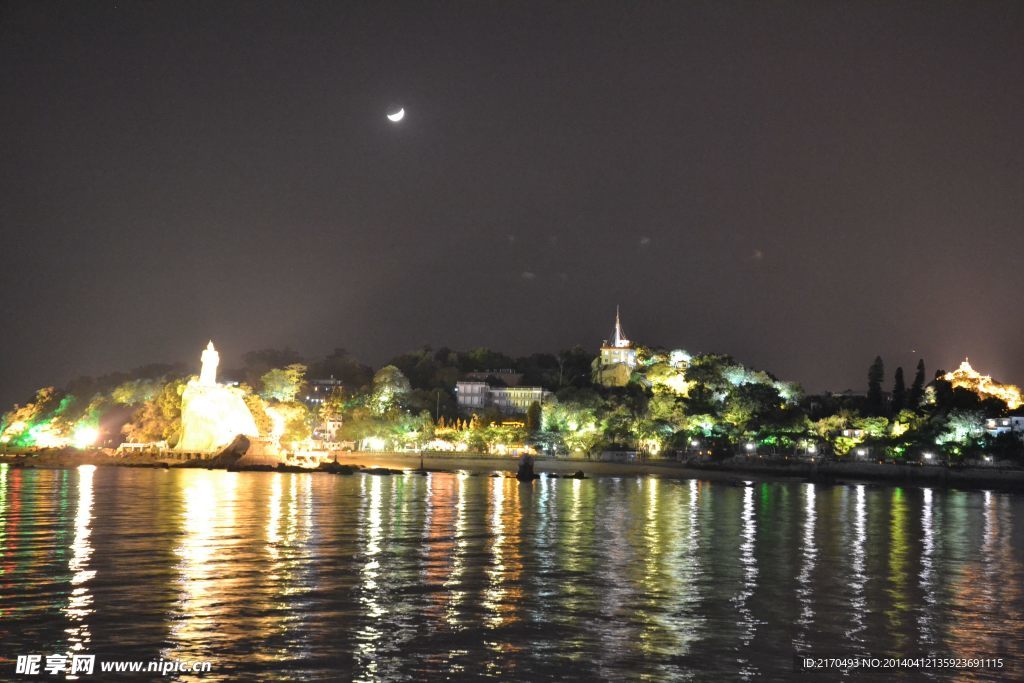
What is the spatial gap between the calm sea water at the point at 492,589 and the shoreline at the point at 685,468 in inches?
1585

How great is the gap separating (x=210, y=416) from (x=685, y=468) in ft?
156

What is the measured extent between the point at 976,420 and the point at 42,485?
83.0 metres

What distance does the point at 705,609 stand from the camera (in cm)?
1794

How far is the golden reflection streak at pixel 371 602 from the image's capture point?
530 inches

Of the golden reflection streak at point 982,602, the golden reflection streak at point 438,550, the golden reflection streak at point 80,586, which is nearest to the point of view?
the golden reflection streak at point 80,586

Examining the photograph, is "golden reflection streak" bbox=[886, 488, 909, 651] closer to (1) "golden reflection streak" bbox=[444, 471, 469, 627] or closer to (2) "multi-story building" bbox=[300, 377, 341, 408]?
(1) "golden reflection streak" bbox=[444, 471, 469, 627]

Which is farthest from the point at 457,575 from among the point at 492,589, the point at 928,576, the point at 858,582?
the point at 928,576

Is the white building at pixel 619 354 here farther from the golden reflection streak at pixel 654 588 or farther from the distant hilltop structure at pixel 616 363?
the golden reflection streak at pixel 654 588

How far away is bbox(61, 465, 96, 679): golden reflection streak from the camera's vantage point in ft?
47.1

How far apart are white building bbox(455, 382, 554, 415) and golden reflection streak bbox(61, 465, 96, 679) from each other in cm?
11355

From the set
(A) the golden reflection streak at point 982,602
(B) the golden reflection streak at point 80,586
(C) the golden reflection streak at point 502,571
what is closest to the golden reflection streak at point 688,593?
(C) the golden reflection streak at point 502,571

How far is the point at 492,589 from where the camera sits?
774 inches

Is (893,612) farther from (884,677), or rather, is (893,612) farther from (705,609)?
(884,677)

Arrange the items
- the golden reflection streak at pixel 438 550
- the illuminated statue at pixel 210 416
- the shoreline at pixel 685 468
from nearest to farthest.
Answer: the golden reflection streak at pixel 438 550, the shoreline at pixel 685 468, the illuminated statue at pixel 210 416
